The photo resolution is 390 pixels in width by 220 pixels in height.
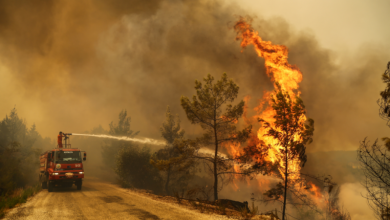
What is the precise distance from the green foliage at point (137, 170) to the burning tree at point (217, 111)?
17170 mm

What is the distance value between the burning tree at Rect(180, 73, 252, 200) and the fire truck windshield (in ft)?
36.9

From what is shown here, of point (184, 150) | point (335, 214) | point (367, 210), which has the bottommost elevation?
point (367, 210)

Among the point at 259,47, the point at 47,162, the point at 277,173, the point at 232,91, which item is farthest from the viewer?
the point at 259,47

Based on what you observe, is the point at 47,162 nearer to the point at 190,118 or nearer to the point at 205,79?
the point at 190,118

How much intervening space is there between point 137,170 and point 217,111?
19873mm

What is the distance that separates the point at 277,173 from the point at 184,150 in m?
7.53

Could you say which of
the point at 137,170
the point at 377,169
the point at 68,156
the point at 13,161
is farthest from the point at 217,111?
the point at 13,161

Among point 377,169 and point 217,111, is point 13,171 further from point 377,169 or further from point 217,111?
point 377,169

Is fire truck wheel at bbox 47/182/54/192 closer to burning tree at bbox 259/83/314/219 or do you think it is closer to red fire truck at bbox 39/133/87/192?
red fire truck at bbox 39/133/87/192

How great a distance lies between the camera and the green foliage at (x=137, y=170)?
32.0 metres

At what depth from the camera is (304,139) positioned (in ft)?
40.2

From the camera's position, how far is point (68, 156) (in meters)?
A: 19.6

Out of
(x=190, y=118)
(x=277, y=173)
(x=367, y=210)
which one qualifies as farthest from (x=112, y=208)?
(x=367, y=210)

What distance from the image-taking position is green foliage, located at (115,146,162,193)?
32.0 metres
